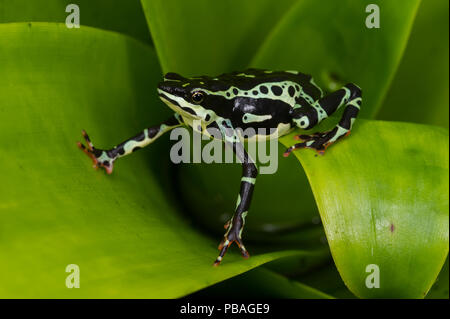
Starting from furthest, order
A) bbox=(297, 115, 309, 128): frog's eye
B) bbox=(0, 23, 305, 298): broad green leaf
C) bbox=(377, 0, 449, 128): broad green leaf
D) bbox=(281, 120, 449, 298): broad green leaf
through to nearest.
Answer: bbox=(377, 0, 449, 128): broad green leaf < bbox=(297, 115, 309, 128): frog's eye < bbox=(281, 120, 449, 298): broad green leaf < bbox=(0, 23, 305, 298): broad green leaf

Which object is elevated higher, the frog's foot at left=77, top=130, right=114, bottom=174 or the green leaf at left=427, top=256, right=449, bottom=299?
the frog's foot at left=77, top=130, right=114, bottom=174

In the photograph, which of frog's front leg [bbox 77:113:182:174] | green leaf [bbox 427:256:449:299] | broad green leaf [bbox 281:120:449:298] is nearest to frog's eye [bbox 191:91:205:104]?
frog's front leg [bbox 77:113:182:174]

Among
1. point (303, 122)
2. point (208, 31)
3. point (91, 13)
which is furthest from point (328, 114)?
point (91, 13)

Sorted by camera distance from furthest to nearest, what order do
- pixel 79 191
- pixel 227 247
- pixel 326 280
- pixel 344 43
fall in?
pixel 326 280 < pixel 344 43 < pixel 227 247 < pixel 79 191

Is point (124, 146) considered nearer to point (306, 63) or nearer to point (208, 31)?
point (208, 31)

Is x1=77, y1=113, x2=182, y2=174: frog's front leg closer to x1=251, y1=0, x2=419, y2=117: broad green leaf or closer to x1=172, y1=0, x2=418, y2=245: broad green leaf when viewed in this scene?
x1=172, y1=0, x2=418, y2=245: broad green leaf

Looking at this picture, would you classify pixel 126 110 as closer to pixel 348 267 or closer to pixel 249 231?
pixel 249 231

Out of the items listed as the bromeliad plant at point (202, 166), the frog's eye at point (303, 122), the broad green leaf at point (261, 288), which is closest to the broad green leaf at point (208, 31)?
the bromeliad plant at point (202, 166)
